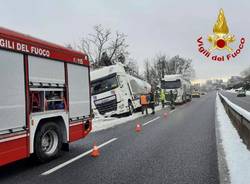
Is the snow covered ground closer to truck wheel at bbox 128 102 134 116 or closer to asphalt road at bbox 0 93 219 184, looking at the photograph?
asphalt road at bbox 0 93 219 184

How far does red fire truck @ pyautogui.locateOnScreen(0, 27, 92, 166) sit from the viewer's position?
21.4 ft

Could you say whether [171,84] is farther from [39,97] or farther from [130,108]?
[39,97]

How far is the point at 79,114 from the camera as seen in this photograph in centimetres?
944

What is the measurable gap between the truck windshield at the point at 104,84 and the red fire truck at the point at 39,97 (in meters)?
12.8

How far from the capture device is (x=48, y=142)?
8.32 metres

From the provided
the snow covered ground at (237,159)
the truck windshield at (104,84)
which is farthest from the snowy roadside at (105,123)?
the snow covered ground at (237,159)

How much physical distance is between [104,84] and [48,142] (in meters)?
14.9

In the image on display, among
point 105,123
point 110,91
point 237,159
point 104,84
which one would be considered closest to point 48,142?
point 237,159

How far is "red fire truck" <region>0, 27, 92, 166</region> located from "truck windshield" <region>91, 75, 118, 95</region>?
1280 centimetres

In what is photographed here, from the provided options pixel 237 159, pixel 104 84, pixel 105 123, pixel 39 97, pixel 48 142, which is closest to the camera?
pixel 237 159

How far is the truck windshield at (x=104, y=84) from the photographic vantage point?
75.2ft

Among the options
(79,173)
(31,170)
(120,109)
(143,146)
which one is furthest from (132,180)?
(120,109)

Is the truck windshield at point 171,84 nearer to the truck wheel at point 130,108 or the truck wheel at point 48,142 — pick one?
the truck wheel at point 130,108

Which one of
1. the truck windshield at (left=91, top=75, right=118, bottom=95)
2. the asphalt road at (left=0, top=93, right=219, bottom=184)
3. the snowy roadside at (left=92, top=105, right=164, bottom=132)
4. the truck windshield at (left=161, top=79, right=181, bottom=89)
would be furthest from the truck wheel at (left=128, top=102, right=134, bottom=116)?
the truck windshield at (left=161, top=79, right=181, bottom=89)
